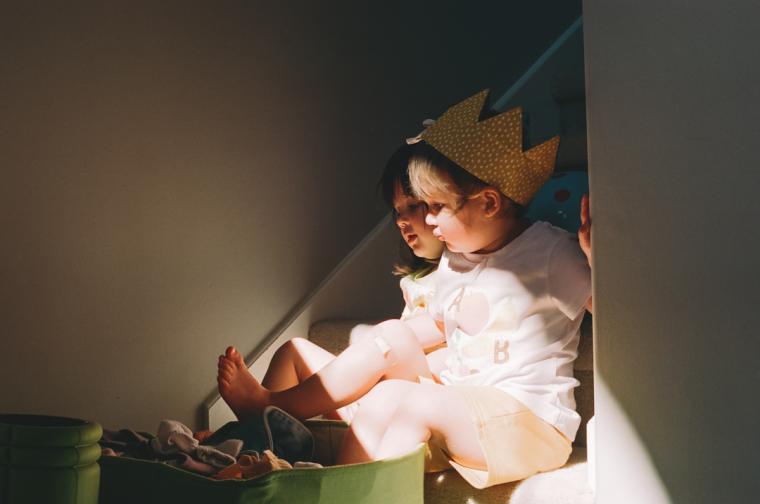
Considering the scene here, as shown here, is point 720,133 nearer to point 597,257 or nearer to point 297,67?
point 597,257

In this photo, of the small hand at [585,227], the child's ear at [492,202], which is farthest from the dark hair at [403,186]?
the small hand at [585,227]

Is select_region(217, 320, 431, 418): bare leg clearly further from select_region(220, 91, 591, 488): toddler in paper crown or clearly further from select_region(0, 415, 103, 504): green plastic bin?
select_region(0, 415, 103, 504): green plastic bin

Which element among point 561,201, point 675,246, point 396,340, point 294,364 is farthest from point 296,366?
point 675,246

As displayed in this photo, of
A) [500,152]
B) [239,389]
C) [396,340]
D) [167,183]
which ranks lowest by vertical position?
[239,389]

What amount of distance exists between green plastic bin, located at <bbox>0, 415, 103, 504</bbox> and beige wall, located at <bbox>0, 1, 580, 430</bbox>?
675mm

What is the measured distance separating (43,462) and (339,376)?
2.14 feet

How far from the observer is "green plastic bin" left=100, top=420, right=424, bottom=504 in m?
1.23

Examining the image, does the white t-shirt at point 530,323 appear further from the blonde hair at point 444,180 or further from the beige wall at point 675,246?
the beige wall at point 675,246

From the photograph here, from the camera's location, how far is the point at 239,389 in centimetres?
169

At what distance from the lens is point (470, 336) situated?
1.61 m

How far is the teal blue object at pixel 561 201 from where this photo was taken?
1.69 m

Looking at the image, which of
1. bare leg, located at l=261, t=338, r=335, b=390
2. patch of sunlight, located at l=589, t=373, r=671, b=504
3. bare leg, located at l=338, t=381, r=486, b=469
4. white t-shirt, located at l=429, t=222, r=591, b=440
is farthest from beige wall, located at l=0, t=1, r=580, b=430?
patch of sunlight, located at l=589, t=373, r=671, b=504

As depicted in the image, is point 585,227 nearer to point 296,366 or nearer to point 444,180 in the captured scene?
point 444,180

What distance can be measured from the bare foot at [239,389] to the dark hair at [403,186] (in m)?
0.47
